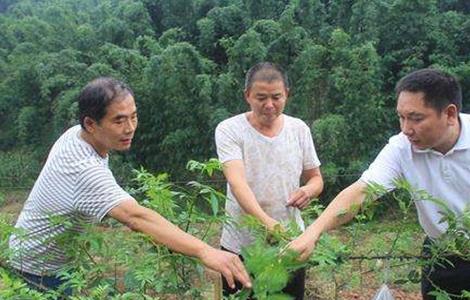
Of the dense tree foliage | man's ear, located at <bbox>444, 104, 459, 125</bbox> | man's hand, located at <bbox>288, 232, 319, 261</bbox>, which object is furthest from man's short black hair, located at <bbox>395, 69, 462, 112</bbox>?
the dense tree foliage

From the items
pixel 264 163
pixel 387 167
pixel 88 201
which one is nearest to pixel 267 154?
pixel 264 163

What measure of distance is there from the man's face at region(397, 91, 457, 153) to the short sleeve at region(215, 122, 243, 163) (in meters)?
0.69

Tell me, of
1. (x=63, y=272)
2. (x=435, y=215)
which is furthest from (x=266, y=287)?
(x=435, y=215)

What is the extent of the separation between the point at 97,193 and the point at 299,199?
86 cm

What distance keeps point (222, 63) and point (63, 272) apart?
401 inches

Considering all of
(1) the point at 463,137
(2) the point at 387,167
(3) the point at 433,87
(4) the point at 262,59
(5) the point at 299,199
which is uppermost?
(3) the point at 433,87

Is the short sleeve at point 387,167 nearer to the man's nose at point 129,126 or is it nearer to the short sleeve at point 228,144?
the short sleeve at point 228,144

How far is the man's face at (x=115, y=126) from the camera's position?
189cm

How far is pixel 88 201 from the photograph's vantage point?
5.66 ft

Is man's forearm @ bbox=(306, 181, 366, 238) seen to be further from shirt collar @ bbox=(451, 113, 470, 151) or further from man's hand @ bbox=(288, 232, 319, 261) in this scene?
shirt collar @ bbox=(451, 113, 470, 151)

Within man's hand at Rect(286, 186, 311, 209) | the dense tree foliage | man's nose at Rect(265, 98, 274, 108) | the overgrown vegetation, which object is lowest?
the dense tree foliage

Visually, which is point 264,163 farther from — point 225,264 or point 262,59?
point 262,59

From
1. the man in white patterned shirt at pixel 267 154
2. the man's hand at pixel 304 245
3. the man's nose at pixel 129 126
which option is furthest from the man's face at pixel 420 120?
the man's nose at pixel 129 126

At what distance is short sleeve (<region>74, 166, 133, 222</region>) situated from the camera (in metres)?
1.68
